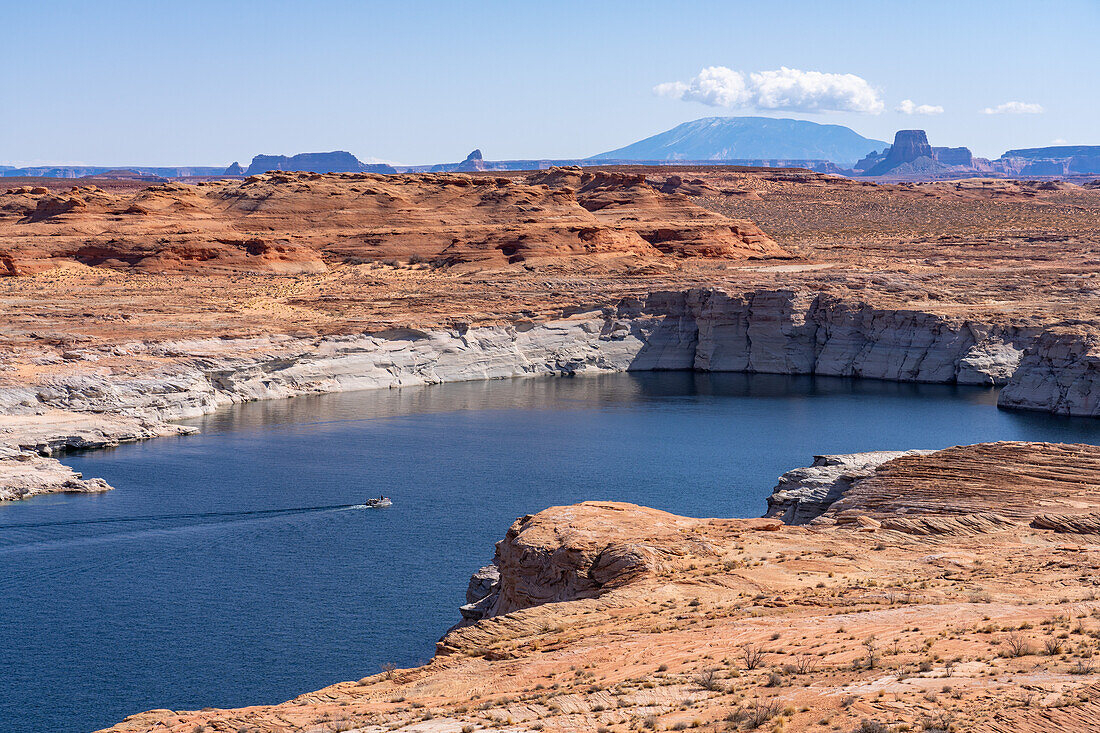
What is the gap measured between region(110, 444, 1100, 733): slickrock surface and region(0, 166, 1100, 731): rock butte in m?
0.09

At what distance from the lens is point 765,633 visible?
68.2ft

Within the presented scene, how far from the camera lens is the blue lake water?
29812 millimetres

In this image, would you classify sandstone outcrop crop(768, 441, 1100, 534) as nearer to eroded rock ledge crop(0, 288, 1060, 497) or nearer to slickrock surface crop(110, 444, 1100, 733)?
slickrock surface crop(110, 444, 1100, 733)

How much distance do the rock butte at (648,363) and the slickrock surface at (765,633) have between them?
0.29 ft

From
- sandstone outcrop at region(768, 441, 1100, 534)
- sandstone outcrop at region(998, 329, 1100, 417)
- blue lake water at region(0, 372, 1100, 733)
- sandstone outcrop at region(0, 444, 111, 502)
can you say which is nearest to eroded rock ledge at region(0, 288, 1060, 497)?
sandstone outcrop at region(998, 329, 1100, 417)

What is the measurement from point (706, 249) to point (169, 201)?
48.5 meters

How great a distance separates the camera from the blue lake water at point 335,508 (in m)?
29.8

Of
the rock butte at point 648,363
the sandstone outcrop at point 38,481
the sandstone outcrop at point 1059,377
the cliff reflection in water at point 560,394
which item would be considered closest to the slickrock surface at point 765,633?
the rock butte at point 648,363

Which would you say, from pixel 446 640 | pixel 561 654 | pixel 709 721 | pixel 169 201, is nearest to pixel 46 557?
pixel 446 640

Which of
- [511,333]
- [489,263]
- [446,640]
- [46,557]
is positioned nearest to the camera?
[446,640]

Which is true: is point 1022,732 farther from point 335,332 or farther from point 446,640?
point 335,332

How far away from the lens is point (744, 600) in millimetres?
23156

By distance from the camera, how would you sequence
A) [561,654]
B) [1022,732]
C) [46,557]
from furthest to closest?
[46,557]
[561,654]
[1022,732]

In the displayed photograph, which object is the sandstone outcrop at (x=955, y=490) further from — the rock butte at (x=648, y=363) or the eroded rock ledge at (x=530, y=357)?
the eroded rock ledge at (x=530, y=357)
